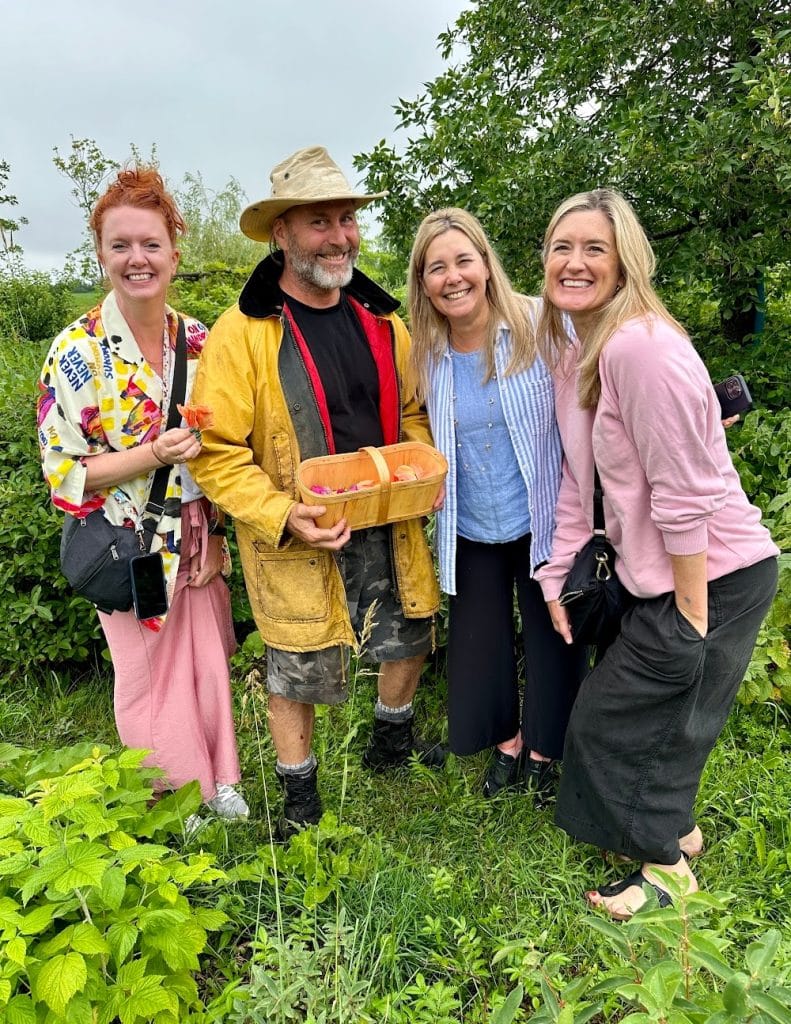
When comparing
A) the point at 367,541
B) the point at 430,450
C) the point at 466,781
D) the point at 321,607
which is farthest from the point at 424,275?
the point at 466,781

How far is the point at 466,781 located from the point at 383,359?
5.98ft

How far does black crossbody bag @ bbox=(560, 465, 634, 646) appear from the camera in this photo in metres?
2.23

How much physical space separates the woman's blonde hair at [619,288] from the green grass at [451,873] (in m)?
1.27

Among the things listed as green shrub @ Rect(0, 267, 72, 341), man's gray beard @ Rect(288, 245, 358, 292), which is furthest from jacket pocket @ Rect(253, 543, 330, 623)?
green shrub @ Rect(0, 267, 72, 341)

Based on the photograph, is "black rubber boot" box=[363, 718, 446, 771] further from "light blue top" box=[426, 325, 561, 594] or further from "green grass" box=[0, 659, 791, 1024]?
"light blue top" box=[426, 325, 561, 594]

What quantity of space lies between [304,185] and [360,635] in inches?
65.3

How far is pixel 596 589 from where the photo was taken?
223 centimetres

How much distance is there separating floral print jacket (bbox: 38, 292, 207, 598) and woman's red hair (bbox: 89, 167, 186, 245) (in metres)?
0.28

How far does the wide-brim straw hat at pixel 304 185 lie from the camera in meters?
2.38

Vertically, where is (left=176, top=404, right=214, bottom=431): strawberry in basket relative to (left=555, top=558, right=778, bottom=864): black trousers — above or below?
above

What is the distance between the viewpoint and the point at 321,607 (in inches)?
101

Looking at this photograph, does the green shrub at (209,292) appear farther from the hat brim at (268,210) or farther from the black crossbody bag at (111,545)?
the black crossbody bag at (111,545)

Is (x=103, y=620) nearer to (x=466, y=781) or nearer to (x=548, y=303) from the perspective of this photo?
(x=466, y=781)

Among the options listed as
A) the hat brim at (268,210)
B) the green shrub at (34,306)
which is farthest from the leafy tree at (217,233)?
the hat brim at (268,210)
